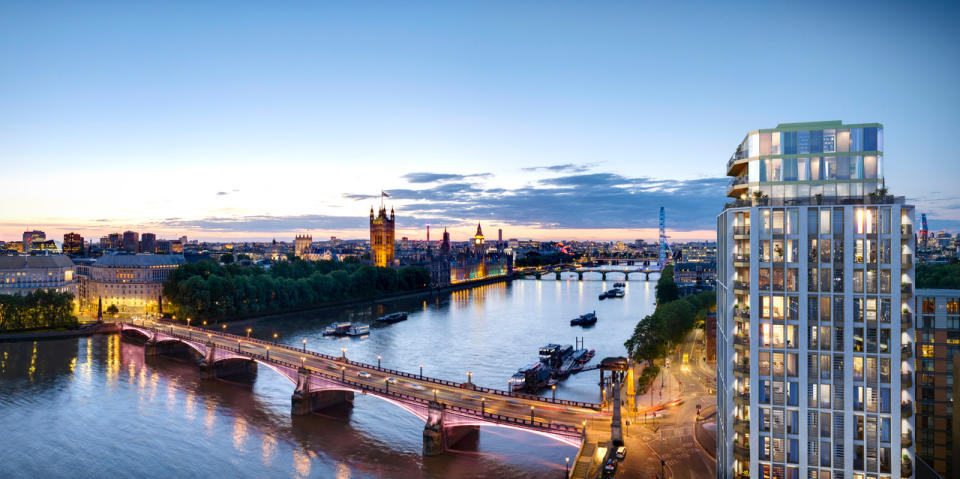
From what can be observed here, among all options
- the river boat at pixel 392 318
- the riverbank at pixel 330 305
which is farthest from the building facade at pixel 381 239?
the river boat at pixel 392 318

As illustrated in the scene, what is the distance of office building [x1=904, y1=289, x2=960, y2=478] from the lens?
101 ft

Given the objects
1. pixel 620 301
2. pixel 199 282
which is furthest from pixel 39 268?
pixel 620 301

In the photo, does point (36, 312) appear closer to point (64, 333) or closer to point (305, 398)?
point (64, 333)

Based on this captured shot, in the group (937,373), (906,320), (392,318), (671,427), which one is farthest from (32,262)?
(937,373)

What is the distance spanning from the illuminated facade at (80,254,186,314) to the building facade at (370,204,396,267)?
75420 mm

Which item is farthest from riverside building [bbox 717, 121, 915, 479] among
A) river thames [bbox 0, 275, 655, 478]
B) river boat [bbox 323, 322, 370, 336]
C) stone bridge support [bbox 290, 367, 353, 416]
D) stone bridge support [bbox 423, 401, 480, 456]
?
river boat [bbox 323, 322, 370, 336]

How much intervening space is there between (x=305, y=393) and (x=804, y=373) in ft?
113

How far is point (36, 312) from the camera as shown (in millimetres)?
79375

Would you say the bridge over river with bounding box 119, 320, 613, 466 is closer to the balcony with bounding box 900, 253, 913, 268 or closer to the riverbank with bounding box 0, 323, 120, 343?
the balcony with bounding box 900, 253, 913, 268

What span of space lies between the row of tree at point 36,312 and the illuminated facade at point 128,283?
25.3 metres

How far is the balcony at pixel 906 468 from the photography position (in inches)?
A: 881

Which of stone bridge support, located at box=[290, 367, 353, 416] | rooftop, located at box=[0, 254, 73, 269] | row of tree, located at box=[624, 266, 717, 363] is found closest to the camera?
stone bridge support, located at box=[290, 367, 353, 416]

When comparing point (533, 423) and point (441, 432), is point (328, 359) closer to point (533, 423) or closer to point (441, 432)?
point (441, 432)

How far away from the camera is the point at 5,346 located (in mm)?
71938
